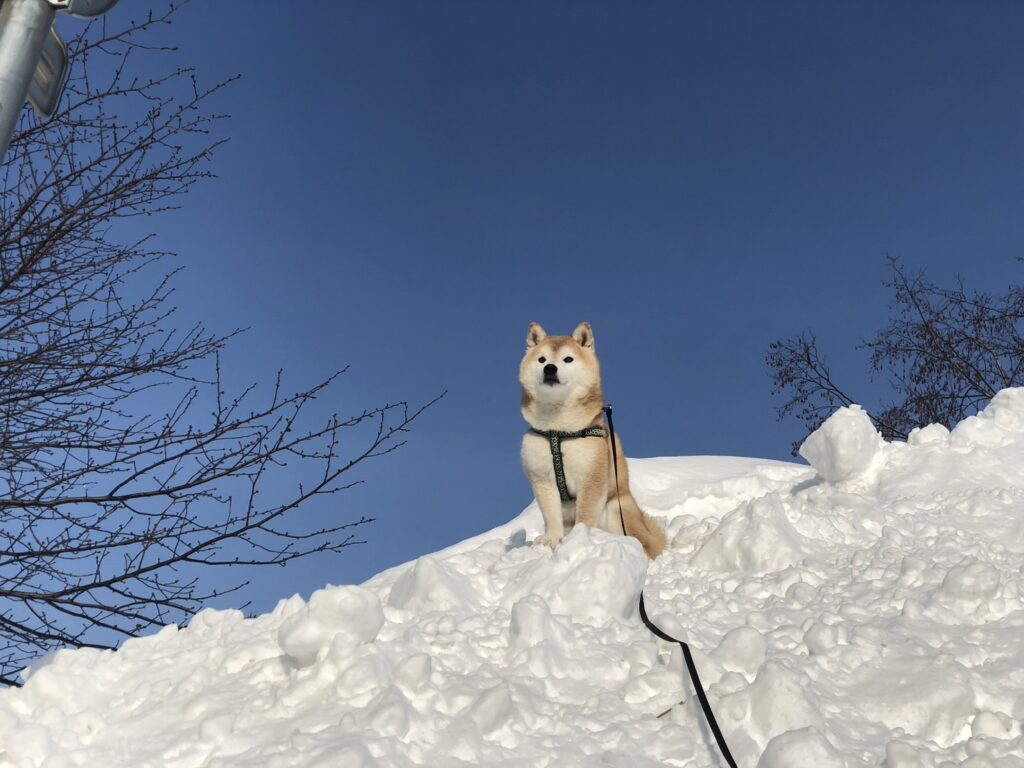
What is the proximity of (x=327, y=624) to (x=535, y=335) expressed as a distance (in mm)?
2505

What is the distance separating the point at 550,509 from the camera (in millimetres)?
4969

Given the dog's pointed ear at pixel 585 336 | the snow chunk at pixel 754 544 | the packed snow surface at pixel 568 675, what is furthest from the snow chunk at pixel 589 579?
the dog's pointed ear at pixel 585 336

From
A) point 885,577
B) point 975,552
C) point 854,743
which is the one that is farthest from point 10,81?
point 975,552

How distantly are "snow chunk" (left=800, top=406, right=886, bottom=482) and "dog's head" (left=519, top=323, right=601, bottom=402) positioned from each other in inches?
80.5

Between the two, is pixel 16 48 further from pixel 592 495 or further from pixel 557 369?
pixel 592 495

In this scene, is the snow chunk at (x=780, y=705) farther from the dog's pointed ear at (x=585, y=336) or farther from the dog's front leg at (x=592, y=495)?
the dog's pointed ear at (x=585, y=336)

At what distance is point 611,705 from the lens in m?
2.96

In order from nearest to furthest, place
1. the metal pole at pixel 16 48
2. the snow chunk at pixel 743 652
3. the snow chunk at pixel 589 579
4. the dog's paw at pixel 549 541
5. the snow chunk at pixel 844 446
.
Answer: the metal pole at pixel 16 48 → the snow chunk at pixel 743 652 → the snow chunk at pixel 589 579 → the dog's paw at pixel 549 541 → the snow chunk at pixel 844 446

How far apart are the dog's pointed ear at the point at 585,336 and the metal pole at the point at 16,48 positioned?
3089mm

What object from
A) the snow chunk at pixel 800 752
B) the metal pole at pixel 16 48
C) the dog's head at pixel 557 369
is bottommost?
the snow chunk at pixel 800 752

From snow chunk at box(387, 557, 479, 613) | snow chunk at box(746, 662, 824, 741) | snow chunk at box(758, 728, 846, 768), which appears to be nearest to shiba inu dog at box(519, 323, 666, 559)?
snow chunk at box(387, 557, 479, 613)

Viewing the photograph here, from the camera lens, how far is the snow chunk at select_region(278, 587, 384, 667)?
2.97 meters

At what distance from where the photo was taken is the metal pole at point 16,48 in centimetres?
285

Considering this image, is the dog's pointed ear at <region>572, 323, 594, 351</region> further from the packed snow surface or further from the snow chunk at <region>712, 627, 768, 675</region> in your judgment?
the snow chunk at <region>712, 627, 768, 675</region>
